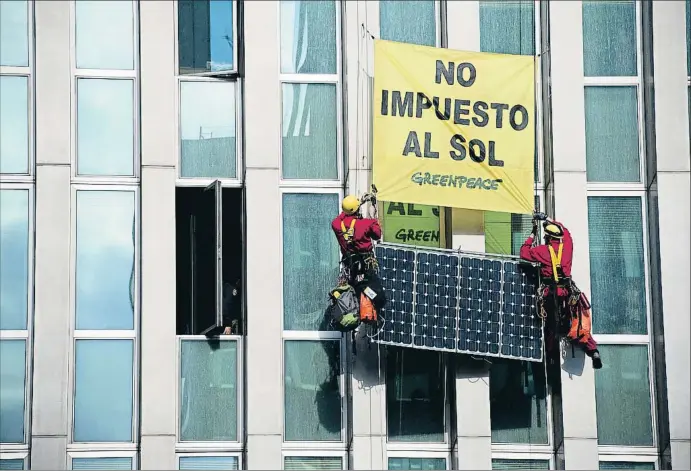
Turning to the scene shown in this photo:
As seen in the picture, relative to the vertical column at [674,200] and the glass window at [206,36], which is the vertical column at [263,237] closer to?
the glass window at [206,36]

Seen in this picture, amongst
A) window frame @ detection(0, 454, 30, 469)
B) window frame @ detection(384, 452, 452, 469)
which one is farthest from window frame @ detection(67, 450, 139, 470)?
window frame @ detection(384, 452, 452, 469)

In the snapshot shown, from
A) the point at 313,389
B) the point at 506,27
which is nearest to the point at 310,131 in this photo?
the point at 506,27

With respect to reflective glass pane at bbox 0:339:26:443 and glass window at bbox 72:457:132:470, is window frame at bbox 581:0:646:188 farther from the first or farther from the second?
reflective glass pane at bbox 0:339:26:443

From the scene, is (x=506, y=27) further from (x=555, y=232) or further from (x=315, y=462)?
(x=315, y=462)

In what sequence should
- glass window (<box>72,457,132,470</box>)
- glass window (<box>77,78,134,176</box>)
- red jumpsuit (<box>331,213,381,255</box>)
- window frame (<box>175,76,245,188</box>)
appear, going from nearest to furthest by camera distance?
red jumpsuit (<box>331,213,381,255</box>) → glass window (<box>72,457,132,470</box>) → window frame (<box>175,76,245,188</box>) → glass window (<box>77,78,134,176</box>)

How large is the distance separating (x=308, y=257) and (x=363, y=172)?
181cm

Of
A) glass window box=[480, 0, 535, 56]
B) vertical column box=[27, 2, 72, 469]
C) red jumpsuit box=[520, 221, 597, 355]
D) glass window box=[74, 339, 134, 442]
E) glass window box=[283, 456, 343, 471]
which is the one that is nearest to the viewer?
red jumpsuit box=[520, 221, 597, 355]

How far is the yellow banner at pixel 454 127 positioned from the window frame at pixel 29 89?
624cm

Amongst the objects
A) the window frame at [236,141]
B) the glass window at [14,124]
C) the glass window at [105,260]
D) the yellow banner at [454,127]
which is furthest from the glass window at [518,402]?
the glass window at [14,124]

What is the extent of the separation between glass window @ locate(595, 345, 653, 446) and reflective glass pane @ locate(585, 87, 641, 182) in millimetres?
3191

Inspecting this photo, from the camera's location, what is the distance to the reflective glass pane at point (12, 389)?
27953mm

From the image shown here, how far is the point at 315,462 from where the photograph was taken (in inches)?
1115

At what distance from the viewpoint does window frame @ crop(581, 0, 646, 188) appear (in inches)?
1145

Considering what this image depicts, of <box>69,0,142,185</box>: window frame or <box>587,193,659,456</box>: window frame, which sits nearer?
<box>587,193,659,456</box>: window frame
